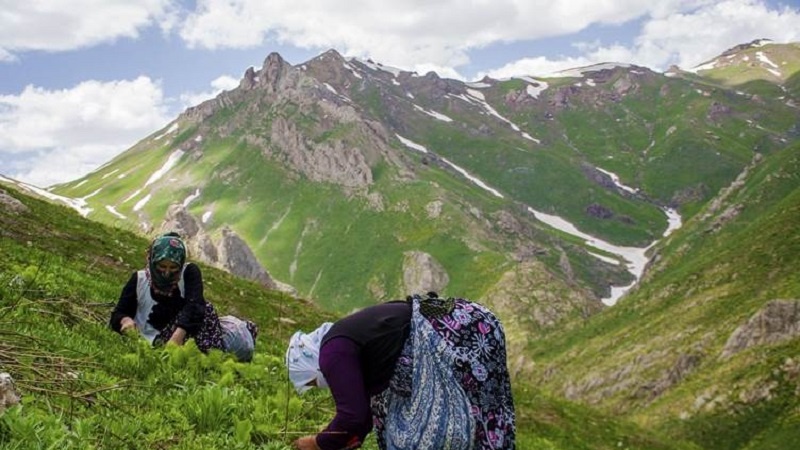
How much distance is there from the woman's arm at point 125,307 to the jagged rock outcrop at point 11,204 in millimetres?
17737

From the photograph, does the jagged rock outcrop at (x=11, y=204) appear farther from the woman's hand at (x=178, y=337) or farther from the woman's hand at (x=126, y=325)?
the woman's hand at (x=178, y=337)

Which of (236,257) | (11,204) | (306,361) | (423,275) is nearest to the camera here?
(306,361)

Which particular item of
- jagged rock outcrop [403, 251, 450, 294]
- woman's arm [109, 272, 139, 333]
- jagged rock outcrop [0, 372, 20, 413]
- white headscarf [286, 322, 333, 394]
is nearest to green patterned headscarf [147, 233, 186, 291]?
woman's arm [109, 272, 139, 333]

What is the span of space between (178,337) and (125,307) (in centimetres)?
130

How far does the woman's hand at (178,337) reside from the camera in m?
10.7

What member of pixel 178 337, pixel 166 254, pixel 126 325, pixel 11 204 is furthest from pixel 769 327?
pixel 126 325

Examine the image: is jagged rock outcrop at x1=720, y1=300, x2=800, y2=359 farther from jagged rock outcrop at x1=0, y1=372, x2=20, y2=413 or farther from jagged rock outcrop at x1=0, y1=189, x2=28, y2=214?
jagged rock outcrop at x1=0, y1=372, x2=20, y2=413

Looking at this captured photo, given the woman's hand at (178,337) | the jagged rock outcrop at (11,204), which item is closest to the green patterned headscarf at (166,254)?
the woman's hand at (178,337)

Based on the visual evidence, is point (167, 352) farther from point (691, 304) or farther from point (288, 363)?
point (691, 304)

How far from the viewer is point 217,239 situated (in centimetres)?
13138

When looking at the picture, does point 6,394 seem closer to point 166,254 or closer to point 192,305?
point 166,254

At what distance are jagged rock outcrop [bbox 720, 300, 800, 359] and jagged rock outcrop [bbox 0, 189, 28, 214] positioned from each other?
5810cm

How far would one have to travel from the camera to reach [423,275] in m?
182

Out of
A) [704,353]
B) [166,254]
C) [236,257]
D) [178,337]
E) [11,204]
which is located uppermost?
[11,204]
